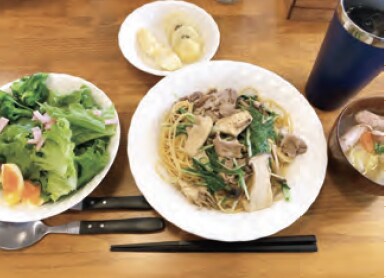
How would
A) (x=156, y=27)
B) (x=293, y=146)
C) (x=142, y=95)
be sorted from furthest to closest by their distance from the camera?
(x=156, y=27)
(x=142, y=95)
(x=293, y=146)

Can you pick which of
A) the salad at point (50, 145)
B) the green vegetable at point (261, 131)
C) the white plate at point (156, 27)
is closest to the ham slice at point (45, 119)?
the salad at point (50, 145)

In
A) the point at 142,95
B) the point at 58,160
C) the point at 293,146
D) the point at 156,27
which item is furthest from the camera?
the point at 156,27

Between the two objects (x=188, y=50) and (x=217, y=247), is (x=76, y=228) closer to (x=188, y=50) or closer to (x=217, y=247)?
(x=217, y=247)

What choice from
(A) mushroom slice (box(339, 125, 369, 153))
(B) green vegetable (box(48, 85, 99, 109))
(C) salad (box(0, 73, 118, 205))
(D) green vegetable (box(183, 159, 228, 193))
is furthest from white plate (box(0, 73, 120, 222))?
(A) mushroom slice (box(339, 125, 369, 153))

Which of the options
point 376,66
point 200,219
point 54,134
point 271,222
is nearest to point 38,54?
point 54,134

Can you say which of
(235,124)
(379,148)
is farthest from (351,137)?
(235,124)

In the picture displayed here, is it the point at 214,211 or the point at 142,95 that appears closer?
the point at 214,211
